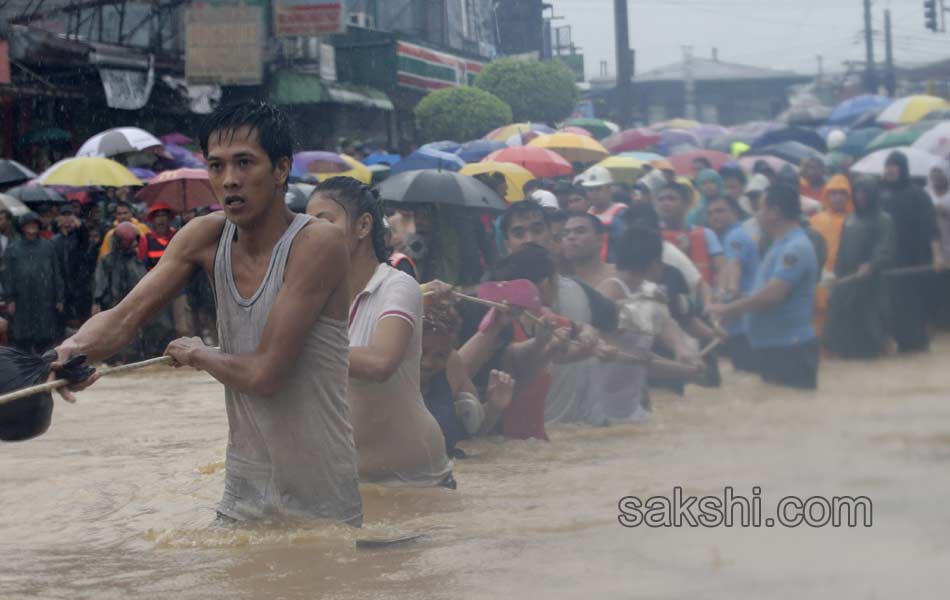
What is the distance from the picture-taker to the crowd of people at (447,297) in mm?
4168

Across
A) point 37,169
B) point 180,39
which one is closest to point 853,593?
point 37,169

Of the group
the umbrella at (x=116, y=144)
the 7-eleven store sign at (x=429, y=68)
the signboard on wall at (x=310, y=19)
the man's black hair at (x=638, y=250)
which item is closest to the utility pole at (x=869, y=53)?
the 7-eleven store sign at (x=429, y=68)

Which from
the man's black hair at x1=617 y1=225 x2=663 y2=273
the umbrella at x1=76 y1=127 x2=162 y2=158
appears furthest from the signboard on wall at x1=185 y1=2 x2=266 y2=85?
the man's black hair at x1=617 y1=225 x2=663 y2=273

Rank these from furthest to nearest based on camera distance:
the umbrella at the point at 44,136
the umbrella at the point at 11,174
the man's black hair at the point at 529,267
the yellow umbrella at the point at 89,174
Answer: the umbrella at the point at 44,136
the umbrella at the point at 11,174
the yellow umbrella at the point at 89,174
the man's black hair at the point at 529,267

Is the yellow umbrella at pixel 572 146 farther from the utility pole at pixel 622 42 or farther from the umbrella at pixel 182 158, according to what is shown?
the utility pole at pixel 622 42

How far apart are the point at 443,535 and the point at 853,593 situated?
1.64 m

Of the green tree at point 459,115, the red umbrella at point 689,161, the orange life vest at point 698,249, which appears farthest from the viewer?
the green tree at point 459,115

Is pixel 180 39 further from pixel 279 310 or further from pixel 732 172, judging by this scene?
pixel 279 310

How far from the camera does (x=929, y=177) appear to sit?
1402 cm

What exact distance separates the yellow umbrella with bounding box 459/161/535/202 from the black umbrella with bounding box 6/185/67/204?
4.22 meters

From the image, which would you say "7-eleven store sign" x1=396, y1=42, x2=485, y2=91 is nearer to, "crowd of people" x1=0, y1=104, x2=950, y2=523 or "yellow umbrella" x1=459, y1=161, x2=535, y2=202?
"crowd of people" x1=0, y1=104, x2=950, y2=523

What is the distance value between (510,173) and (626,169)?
235 cm

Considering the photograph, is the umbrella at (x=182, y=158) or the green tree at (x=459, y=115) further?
the green tree at (x=459, y=115)

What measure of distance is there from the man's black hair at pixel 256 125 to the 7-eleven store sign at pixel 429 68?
26.7 m
